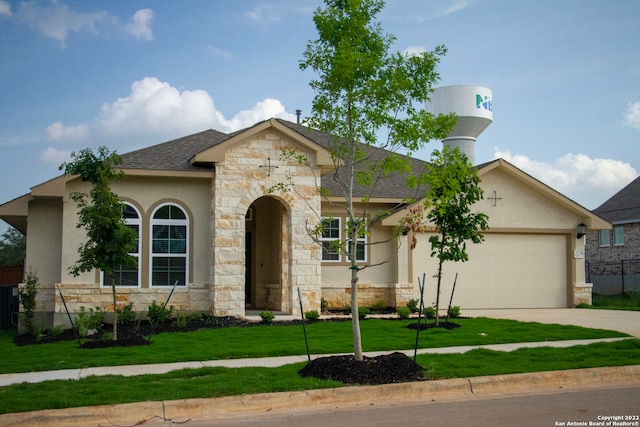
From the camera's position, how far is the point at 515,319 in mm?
17812

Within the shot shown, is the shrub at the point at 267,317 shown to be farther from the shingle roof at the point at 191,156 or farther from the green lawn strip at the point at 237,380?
the green lawn strip at the point at 237,380

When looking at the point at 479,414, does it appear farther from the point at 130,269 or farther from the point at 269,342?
the point at 130,269

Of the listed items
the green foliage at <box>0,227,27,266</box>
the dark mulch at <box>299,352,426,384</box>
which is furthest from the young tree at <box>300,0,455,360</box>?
the green foliage at <box>0,227,27,266</box>

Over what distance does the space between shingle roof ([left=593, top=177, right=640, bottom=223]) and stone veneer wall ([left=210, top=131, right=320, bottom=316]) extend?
2146 centimetres

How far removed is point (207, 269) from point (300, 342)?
5.87 meters

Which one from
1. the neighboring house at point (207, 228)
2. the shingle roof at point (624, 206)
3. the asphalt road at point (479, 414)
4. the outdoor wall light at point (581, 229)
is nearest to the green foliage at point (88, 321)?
the neighboring house at point (207, 228)

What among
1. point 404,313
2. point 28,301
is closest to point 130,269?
point 28,301

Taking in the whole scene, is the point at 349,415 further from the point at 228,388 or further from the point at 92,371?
the point at 92,371

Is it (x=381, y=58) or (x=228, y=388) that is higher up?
(x=381, y=58)

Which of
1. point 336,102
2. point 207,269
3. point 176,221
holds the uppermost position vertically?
point 336,102

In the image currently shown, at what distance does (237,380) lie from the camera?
961cm

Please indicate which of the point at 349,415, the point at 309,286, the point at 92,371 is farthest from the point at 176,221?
the point at 349,415

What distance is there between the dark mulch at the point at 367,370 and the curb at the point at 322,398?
0.97ft

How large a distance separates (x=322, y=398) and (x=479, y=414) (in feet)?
6.63
